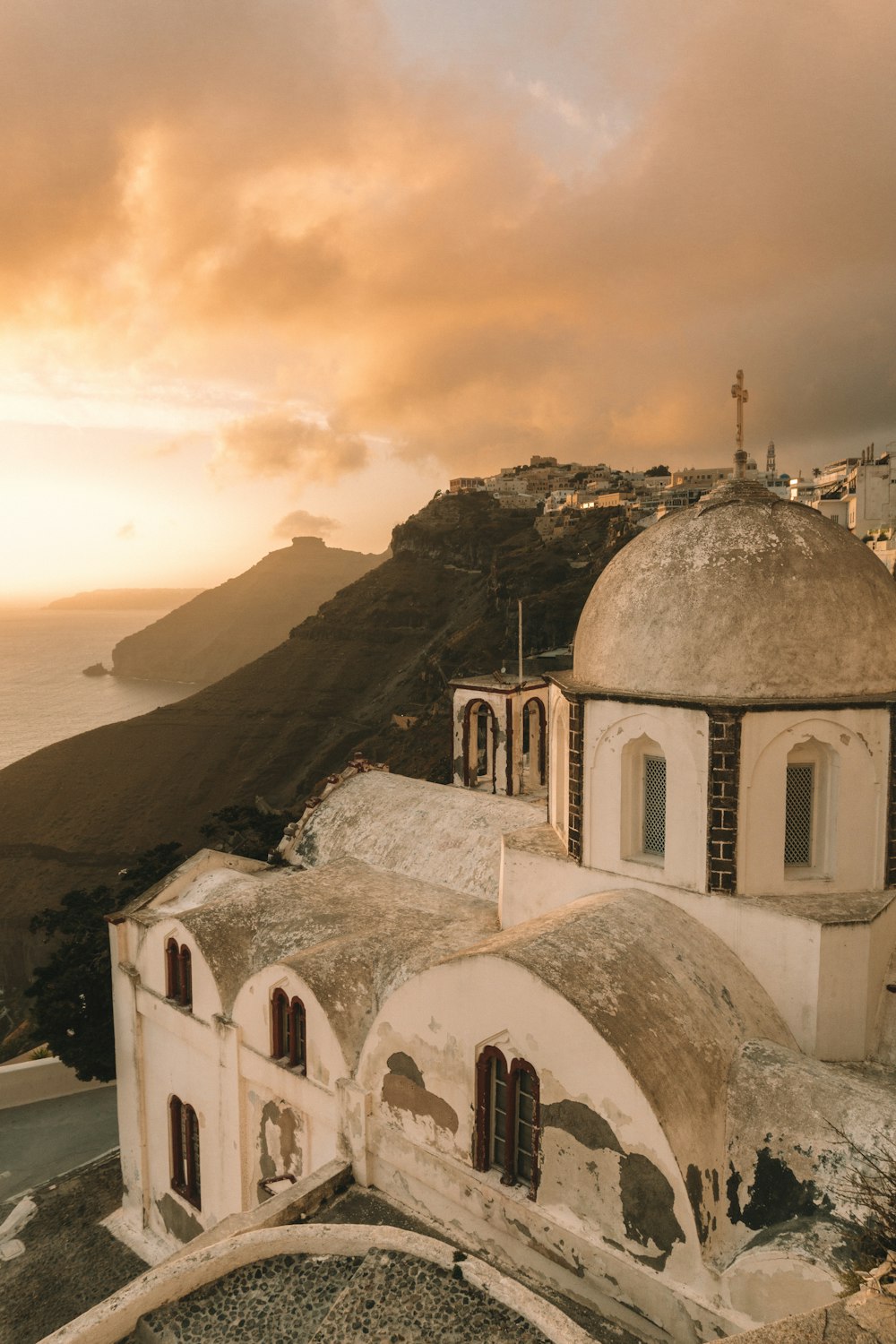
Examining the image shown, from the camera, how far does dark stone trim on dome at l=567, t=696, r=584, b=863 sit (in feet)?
32.1

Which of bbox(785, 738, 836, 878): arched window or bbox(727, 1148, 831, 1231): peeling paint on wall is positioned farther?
bbox(785, 738, 836, 878): arched window

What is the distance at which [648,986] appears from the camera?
7.41 meters

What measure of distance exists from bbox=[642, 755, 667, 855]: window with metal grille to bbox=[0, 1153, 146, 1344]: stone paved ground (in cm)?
1123

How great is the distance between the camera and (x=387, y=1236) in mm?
6316

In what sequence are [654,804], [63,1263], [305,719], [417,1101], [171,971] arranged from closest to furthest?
[417,1101]
[654,804]
[171,971]
[63,1263]
[305,719]

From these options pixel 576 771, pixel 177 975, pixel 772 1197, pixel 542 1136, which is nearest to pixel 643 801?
pixel 576 771

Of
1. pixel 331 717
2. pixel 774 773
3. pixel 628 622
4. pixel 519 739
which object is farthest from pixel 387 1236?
pixel 331 717

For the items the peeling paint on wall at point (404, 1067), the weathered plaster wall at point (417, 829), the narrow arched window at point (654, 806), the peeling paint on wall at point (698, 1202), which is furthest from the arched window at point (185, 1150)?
the peeling paint on wall at point (698, 1202)

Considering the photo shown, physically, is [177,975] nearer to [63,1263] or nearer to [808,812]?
[63,1263]

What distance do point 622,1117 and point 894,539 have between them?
47293mm

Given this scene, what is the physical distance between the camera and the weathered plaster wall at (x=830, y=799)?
855 centimetres

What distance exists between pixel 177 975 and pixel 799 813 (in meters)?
9.60

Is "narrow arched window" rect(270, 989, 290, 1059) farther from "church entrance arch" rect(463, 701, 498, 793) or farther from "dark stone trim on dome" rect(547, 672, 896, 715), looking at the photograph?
"church entrance arch" rect(463, 701, 498, 793)

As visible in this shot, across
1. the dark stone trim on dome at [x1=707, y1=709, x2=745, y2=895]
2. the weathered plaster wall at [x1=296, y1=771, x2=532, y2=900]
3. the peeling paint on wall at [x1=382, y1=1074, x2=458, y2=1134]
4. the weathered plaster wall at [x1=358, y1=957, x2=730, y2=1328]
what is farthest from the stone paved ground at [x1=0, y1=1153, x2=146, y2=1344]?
the dark stone trim on dome at [x1=707, y1=709, x2=745, y2=895]
